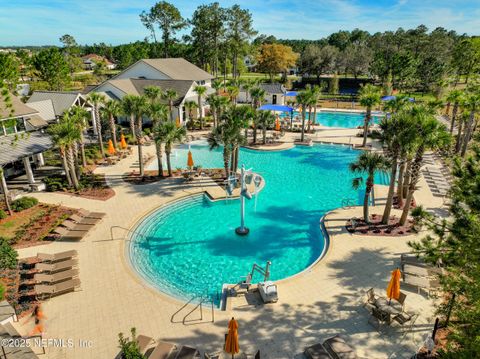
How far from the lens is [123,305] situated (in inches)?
591

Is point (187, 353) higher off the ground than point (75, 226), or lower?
lower

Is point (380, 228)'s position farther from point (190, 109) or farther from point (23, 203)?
point (190, 109)

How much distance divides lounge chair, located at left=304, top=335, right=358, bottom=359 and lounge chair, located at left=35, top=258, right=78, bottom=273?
12982 millimetres

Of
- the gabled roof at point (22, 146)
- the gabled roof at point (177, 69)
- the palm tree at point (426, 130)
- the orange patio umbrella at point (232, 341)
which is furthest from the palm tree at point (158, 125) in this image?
the gabled roof at point (177, 69)

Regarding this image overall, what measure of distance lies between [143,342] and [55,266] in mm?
7841

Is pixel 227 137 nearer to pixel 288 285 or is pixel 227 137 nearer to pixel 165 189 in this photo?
pixel 165 189

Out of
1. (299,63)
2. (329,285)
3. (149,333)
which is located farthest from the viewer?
(299,63)

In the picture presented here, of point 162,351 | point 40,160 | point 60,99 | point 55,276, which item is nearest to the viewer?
point 162,351

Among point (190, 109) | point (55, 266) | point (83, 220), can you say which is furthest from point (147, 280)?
point (190, 109)

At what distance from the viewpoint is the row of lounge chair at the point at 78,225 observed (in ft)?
67.4

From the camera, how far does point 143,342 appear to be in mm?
12562

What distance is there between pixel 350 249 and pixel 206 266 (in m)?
8.74

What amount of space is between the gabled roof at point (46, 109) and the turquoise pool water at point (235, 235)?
68.1 feet

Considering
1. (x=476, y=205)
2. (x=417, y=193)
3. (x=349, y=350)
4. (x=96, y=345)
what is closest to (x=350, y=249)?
(x=349, y=350)
